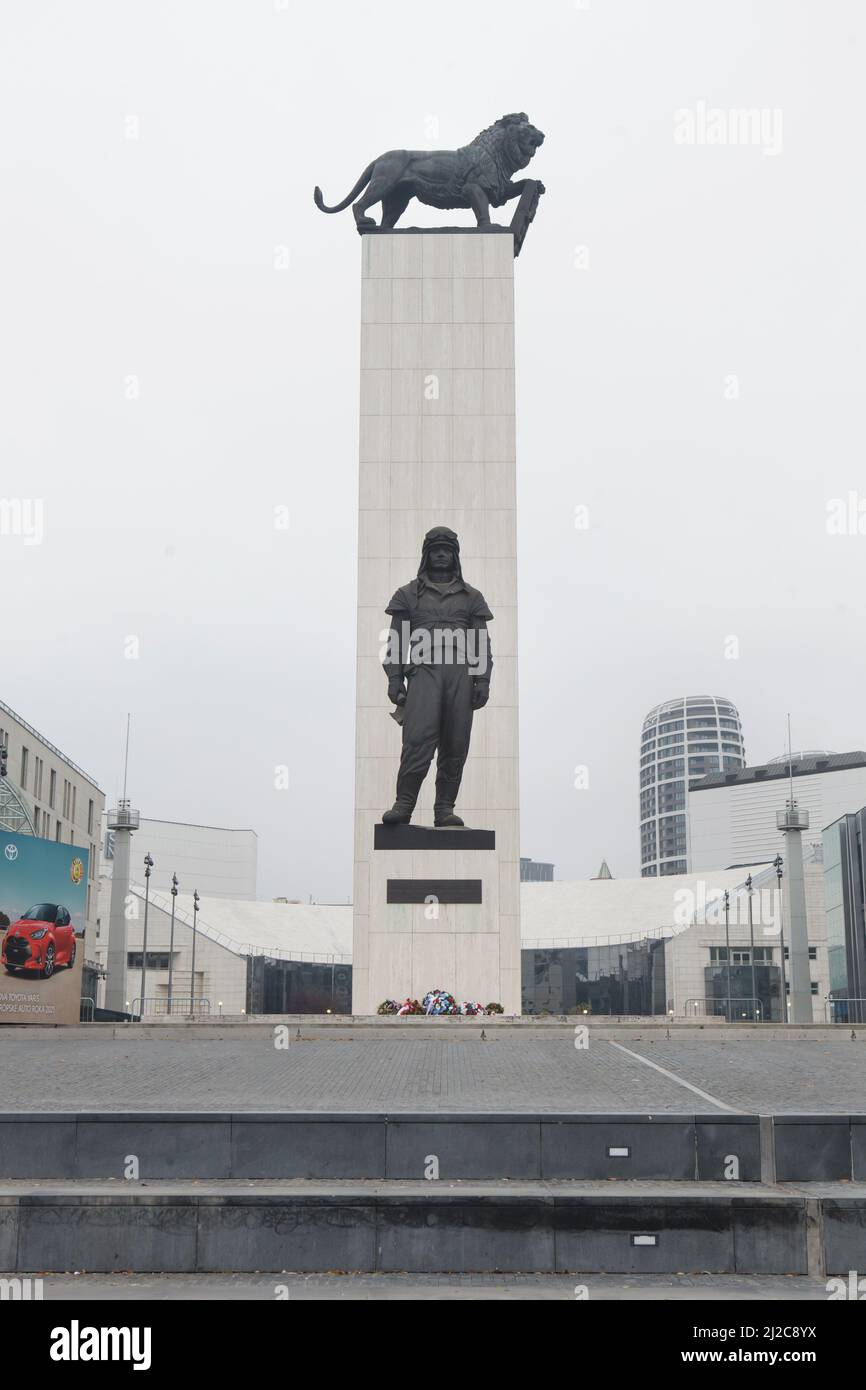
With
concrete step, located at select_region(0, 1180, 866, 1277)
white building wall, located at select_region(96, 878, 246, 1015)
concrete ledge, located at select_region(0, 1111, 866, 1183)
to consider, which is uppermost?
white building wall, located at select_region(96, 878, 246, 1015)

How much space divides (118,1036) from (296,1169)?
37.1 ft

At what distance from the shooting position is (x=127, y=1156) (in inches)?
428

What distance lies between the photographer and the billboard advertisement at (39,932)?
30.6 meters

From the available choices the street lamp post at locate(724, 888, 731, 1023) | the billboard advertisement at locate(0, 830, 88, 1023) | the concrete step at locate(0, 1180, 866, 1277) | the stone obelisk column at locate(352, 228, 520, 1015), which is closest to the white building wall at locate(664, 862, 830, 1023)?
the street lamp post at locate(724, 888, 731, 1023)

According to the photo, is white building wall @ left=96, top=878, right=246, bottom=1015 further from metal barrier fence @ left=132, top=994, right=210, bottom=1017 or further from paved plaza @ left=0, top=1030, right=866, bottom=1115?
paved plaza @ left=0, top=1030, right=866, bottom=1115

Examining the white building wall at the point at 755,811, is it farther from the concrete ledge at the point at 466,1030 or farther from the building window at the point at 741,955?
the concrete ledge at the point at 466,1030

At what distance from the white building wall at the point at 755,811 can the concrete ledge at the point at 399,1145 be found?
135285mm

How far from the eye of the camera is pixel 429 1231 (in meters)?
9.95

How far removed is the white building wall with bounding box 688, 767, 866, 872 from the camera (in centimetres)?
14888

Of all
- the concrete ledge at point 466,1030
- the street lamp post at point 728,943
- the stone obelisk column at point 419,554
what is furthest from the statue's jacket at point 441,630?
the street lamp post at point 728,943

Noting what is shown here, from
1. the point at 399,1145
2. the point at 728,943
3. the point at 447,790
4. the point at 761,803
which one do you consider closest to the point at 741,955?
the point at 728,943
